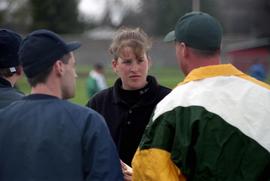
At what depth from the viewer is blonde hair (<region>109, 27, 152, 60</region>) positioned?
14.3 ft

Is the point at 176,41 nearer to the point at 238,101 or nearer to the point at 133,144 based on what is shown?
the point at 238,101

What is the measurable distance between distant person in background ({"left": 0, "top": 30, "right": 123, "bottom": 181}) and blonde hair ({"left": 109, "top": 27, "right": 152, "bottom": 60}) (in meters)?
1.25

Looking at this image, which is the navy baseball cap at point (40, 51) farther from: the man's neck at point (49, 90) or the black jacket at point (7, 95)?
the black jacket at point (7, 95)

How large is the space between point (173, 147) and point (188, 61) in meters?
0.50

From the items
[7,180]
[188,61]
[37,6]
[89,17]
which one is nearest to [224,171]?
[188,61]

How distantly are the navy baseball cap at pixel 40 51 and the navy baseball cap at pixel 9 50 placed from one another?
0.87 meters

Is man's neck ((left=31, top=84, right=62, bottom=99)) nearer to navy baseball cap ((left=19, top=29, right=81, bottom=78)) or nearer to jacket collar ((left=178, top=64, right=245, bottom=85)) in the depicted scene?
navy baseball cap ((left=19, top=29, right=81, bottom=78))

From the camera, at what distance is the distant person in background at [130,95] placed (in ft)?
14.2

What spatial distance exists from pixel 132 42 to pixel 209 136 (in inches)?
58.7

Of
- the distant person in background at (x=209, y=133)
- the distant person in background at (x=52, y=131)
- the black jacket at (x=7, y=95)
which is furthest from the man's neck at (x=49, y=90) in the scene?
the black jacket at (x=7, y=95)

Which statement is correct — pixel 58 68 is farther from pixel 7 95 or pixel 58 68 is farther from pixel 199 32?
pixel 7 95

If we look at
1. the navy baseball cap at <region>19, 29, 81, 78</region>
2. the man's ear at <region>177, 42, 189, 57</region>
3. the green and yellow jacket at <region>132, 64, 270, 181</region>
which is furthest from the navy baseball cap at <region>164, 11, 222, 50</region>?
the navy baseball cap at <region>19, 29, 81, 78</region>

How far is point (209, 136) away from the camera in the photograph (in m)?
3.02

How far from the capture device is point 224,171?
303cm
